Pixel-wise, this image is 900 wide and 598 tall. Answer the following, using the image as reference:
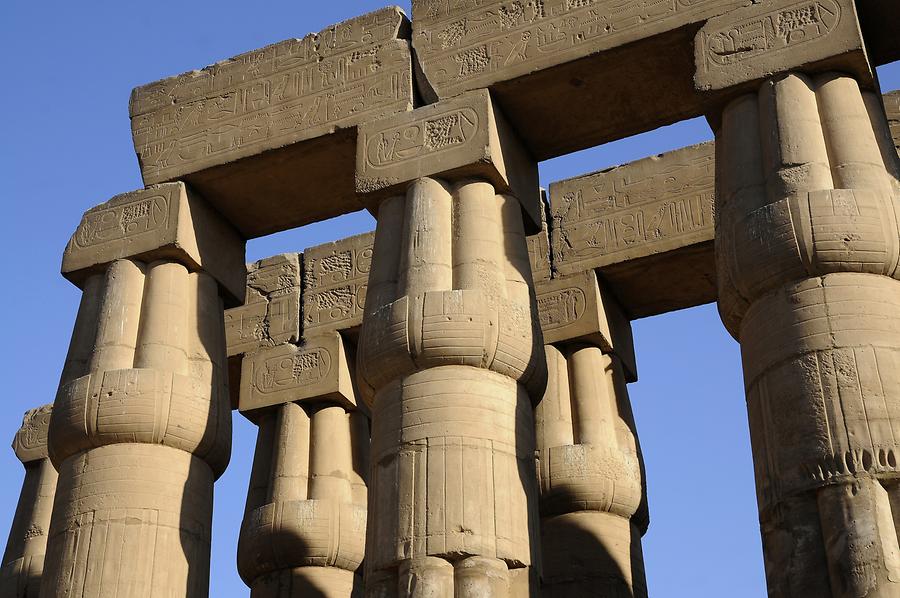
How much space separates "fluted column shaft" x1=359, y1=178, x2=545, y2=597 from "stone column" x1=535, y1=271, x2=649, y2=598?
2.75 m

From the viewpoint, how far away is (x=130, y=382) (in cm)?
1112

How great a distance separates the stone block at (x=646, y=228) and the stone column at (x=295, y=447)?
3084 millimetres

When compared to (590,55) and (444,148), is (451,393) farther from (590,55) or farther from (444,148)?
(590,55)

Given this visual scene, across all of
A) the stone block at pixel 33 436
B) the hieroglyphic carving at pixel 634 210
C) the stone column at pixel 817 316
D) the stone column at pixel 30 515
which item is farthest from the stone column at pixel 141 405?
the stone column at pixel 817 316

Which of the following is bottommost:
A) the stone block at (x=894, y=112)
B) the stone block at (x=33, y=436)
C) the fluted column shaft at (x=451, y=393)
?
the fluted column shaft at (x=451, y=393)

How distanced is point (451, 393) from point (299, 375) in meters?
5.97

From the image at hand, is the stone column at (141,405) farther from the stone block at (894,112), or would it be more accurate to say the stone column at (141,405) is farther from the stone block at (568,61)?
the stone block at (894,112)

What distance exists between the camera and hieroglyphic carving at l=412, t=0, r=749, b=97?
10.8 metres

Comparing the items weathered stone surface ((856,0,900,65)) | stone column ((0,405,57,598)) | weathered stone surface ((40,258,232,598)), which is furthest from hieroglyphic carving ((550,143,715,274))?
stone column ((0,405,57,598))

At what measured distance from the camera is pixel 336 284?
15.8 metres

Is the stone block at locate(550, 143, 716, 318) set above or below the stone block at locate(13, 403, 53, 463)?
above

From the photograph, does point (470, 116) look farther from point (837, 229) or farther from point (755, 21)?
point (837, 229)

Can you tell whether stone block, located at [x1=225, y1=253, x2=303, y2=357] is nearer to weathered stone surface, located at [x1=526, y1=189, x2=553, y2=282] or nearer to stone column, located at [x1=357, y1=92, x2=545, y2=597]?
weathered stone surface, located at [x1=526, y1=189, x2=553, y2=282]

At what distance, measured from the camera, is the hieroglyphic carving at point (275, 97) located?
11.9 metres
